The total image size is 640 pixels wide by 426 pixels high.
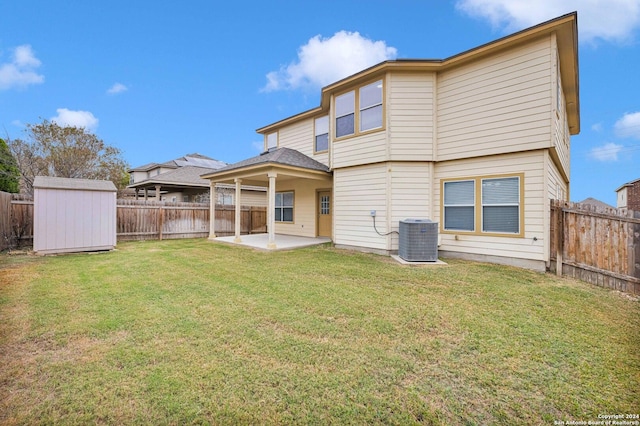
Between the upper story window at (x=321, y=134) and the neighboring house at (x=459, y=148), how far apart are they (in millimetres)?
786

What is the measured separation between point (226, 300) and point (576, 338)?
4433 mm

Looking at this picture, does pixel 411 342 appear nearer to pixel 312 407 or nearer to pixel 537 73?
pixel 312 407

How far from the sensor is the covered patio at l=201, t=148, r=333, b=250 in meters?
9.19

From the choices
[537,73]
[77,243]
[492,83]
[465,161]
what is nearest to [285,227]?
[77,243]

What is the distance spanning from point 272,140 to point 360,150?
20.8ft

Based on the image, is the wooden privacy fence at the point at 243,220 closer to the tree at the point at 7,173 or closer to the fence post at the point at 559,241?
the tree at the point at 7,173

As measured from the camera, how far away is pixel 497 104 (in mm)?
6938

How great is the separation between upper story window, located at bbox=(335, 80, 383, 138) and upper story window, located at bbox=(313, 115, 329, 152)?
5.19 feet

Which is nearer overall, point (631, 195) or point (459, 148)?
point (459, 148)

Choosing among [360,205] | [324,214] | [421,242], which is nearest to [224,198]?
[324,214]

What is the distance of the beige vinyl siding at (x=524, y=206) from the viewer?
6371 mm

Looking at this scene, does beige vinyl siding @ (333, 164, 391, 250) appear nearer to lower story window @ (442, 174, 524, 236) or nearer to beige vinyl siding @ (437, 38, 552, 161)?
lower story window @ (442, 174, 524, 236)

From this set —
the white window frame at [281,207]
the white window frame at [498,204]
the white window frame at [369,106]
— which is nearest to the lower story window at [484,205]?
the white window frame at [498,204]

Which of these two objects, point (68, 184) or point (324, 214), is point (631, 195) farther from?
point (68, 184)
